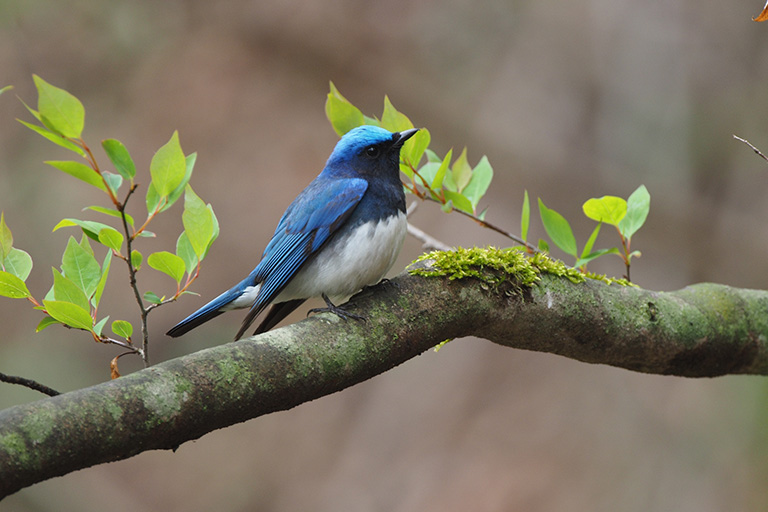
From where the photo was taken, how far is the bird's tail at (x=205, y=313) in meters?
2.59

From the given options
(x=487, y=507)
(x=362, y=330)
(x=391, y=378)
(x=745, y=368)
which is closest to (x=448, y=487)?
(x=487, y=507)

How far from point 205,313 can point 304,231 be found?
51cm

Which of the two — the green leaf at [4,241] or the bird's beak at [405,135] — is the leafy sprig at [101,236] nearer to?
the green leaf at [4,241]

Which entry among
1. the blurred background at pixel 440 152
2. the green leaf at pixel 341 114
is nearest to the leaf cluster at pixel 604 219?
the green leaf at pixel 341 114

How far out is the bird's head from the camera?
3049mm

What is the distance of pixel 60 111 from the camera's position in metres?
1.63

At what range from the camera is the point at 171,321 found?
6.61 m

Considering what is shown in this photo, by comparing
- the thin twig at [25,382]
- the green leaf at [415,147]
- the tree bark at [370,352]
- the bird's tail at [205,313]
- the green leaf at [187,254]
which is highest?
the green leaf at [415,147]

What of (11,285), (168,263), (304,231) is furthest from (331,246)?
(11,285)

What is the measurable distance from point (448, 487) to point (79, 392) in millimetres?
5190

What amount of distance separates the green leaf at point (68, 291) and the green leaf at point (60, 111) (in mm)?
402

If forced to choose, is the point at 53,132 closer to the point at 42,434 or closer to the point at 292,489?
the point at 42,434

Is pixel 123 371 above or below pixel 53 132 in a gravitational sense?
below

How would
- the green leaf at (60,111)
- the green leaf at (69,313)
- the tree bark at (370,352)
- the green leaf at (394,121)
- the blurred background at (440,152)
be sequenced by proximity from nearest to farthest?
the tree bark at (370,352), the green leaf at (60,111), the green leaf at (69,313), the green leaf at (394,121), the blurred background at (440,152)
